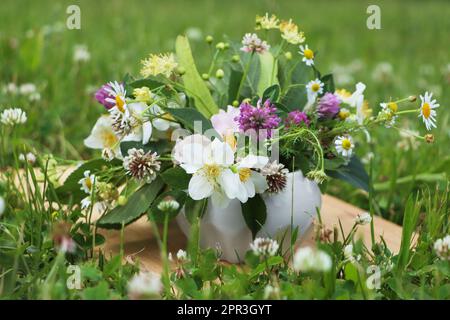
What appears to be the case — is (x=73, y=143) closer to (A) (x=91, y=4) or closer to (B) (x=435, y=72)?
(B) (x=435, y=72)

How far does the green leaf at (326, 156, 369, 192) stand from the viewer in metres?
1.23

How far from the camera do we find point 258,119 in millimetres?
1024

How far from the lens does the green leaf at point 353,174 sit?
123 centimetres

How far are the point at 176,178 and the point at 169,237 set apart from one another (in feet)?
0.58

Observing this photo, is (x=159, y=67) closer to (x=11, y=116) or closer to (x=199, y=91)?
(x=199, y=91)

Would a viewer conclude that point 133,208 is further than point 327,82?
No

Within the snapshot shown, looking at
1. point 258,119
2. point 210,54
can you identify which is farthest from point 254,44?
point 210,54

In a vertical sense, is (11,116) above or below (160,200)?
above

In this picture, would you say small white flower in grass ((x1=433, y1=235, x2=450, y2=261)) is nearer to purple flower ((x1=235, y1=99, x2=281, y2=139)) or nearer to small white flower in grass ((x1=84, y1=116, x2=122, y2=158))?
purple flower ((x1=235, y1=99, x2=281, y2=139))

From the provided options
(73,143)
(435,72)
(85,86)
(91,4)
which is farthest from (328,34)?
(73,143)

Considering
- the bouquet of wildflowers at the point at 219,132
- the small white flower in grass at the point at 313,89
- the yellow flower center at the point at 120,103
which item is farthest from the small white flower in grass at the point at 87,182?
the small white flower in grass at the point at 313,89

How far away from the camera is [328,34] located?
3.58 m

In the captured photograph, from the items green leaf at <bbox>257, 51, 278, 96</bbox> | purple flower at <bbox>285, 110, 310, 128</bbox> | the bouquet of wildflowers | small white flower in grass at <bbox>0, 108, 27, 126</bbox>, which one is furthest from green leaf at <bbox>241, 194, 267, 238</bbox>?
small white flower in grass at <bbox>0, 108, 27, 126</bbox>

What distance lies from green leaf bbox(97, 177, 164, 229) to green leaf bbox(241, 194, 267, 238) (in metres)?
0.14
